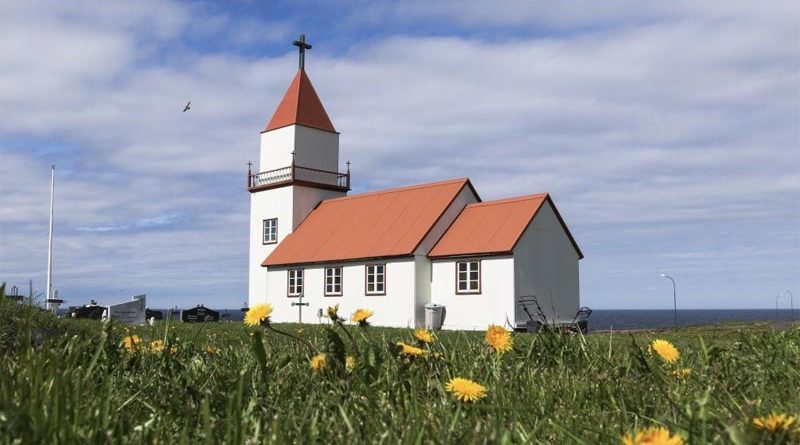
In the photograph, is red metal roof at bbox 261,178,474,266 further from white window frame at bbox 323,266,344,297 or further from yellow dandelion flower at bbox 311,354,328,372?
yellow dandelion flower at bbox 311,354,328,372

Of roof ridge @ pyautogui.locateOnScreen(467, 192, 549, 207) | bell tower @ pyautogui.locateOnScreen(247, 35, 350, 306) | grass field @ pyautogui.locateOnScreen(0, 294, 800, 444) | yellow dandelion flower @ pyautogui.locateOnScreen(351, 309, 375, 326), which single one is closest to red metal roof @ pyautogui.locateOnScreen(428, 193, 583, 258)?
roof ridge @ pyautogui.locateOnScreen(467, 192, 549, 207)

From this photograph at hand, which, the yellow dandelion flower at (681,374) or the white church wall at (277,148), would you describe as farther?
the white church wall at (277,148)

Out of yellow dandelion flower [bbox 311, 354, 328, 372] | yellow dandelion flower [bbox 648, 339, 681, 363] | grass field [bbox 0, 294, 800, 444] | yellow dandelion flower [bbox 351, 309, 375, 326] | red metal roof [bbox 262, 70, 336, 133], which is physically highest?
red metal roof [bbox 262, 70, 336, 133]

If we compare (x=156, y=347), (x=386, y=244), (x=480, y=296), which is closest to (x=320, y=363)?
(x=156, y=347)

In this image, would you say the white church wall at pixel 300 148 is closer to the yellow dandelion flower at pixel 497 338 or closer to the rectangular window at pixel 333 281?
the rectangular window at pixel 333 281

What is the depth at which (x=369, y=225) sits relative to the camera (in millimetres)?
34656

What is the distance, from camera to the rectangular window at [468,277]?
30295mm

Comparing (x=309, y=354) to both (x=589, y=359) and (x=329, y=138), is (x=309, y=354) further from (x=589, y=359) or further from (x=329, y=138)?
(x=329, y=138)

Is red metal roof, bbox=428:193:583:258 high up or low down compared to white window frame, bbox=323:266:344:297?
up

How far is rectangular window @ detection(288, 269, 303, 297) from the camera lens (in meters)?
36.5

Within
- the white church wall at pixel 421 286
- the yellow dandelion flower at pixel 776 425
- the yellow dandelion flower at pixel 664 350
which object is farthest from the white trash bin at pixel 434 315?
the yellow dandelion flower at pixel 776 425

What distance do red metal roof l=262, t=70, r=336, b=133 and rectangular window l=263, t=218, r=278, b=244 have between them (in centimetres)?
492

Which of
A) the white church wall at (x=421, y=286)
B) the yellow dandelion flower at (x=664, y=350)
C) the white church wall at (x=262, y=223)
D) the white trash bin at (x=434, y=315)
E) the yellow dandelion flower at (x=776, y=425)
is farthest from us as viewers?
the white church wall at (x=262, y=223)

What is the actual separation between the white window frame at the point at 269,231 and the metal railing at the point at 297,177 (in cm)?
184
